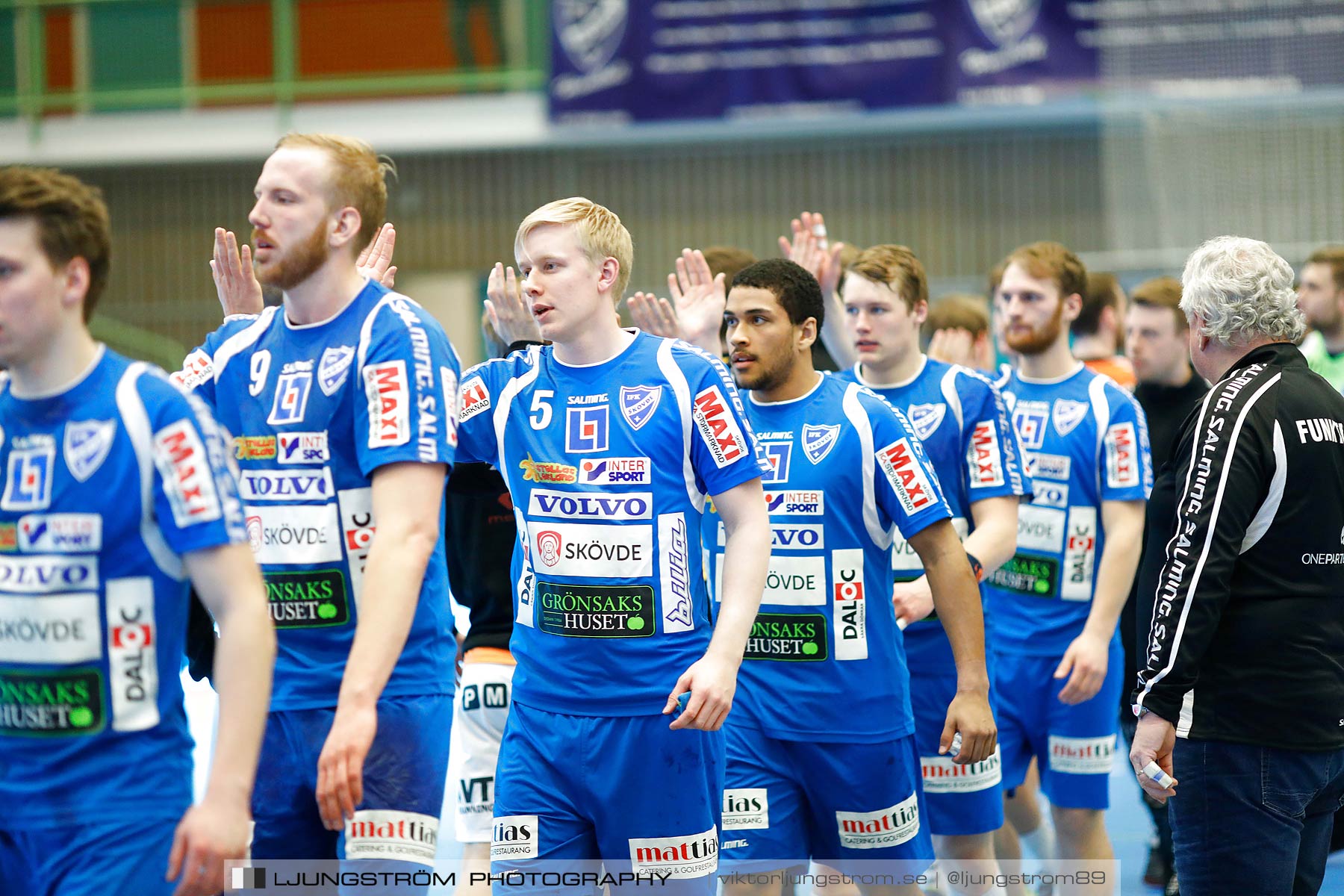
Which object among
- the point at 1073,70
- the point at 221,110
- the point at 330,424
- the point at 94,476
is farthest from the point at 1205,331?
the point at 221,110

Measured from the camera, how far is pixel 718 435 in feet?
11.7

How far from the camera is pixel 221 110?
54.9ft

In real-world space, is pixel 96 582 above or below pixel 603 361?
below

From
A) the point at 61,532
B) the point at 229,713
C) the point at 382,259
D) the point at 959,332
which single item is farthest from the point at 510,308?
the point at 959,332

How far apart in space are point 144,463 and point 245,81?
52.8 feet

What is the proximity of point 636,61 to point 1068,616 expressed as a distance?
10.6 metres

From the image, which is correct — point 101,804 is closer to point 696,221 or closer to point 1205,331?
point 1205,331

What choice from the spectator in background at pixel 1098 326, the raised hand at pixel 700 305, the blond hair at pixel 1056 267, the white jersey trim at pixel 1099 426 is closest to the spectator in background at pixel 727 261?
the raised hand at pixel 700 305

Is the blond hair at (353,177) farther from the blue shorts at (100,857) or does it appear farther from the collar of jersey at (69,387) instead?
the blue shorts at (100,857)

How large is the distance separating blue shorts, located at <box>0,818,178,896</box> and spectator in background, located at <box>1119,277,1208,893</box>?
4389 millimetres

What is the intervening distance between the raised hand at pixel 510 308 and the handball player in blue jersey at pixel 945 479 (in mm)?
1096

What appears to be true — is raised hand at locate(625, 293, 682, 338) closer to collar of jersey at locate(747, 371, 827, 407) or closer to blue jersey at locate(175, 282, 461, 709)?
collar of jersey at locate(747, 371, 827, 407)

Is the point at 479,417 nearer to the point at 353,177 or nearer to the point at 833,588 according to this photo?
the point at 353,177

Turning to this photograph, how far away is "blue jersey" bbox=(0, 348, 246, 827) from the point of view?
2463 millimetres
